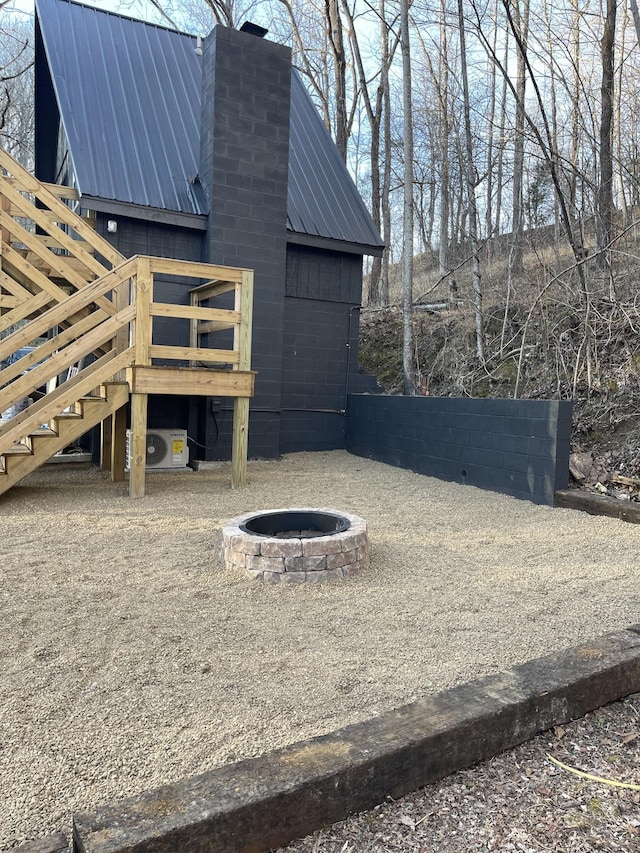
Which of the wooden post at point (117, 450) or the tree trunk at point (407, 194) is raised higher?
the tree trunk at point (407, 194)

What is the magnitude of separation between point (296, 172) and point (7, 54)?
1661cm

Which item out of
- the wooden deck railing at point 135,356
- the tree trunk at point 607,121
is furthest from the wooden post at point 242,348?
the tree trunk at point 607,121

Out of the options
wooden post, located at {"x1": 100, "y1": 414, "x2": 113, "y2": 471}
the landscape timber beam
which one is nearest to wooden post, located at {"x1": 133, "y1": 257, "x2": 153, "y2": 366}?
wooden post, located at {"x1": 100, "y1": 414, "x2": 113, "y2": 471}

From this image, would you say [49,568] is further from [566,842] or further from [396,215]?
[396,215]

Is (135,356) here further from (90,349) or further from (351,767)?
(351,767)

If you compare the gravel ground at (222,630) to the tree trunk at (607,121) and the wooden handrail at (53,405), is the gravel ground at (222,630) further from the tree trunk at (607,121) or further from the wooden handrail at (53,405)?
the tree trunk at (607,121)

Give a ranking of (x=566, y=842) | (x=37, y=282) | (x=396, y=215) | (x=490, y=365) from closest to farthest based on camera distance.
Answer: (x=566, y=842)
(x=37, y=282)
(x=490, y=365)
(x=396, y=215)

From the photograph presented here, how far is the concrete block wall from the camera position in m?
5.87

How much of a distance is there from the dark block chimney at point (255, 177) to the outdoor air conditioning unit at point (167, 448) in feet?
3.62

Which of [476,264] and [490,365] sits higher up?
[476,264]

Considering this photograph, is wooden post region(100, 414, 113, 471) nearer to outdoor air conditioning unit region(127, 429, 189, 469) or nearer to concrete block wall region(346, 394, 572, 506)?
outdoor air conditioning unit region(127, 429, 189, 469)

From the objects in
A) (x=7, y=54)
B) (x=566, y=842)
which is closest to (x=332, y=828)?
(x=566, y=842)

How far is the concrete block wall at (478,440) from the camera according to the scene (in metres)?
5.87

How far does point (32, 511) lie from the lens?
541 centimetres
